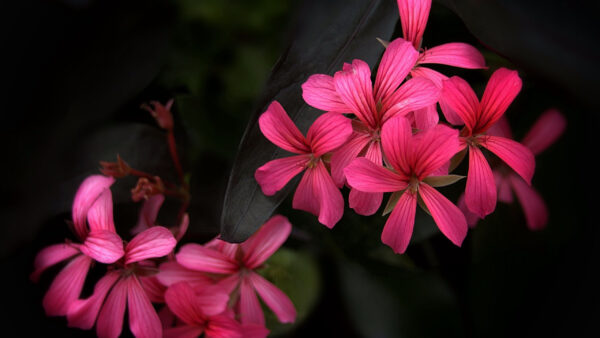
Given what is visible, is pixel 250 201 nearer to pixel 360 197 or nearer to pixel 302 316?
pixel 360 197

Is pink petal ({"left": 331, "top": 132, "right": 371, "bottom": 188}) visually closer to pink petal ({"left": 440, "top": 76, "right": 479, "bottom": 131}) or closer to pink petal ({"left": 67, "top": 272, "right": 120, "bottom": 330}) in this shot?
pink petal ({"left": 440, "top": 76, "right": 479, "bottom": 131})

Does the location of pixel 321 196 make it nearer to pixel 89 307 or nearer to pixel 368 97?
pixel 368 97

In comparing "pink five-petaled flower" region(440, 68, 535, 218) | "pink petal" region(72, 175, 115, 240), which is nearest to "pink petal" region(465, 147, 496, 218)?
"pink five-petaled flower" region(440, 68, 535, 218)

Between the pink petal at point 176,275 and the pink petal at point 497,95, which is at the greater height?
the pink petal at point 497,95

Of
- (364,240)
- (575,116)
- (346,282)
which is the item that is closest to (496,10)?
(575,116)

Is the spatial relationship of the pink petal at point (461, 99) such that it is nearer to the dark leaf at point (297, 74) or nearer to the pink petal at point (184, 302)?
the dark leaf at point (297, 74)

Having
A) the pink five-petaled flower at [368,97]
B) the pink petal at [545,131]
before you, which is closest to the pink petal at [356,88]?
the pink five-petaled flower at [368,97]
